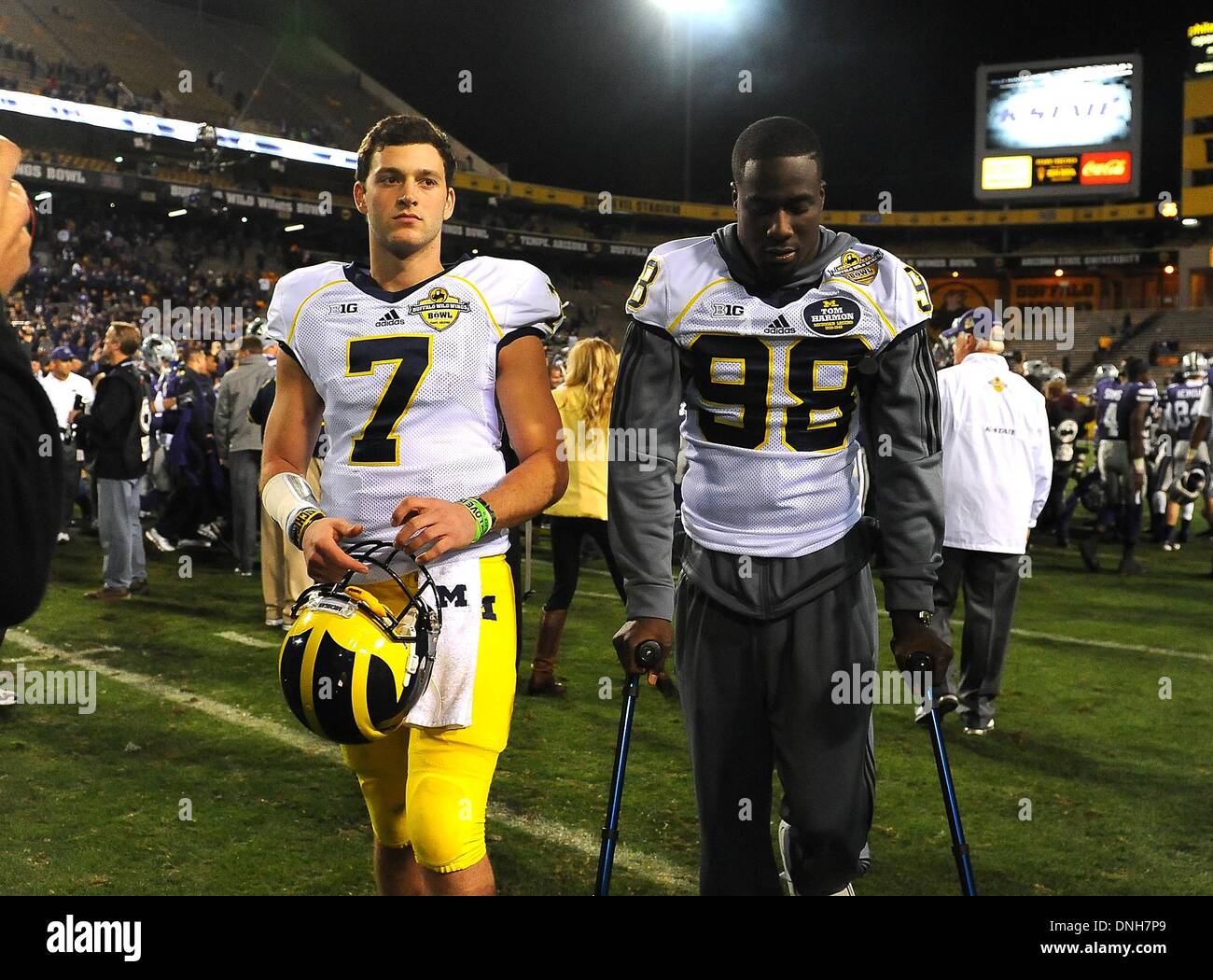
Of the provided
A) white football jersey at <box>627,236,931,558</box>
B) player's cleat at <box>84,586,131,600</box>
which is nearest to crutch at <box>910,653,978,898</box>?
white football jersey at <box>627,236,931,558</box>

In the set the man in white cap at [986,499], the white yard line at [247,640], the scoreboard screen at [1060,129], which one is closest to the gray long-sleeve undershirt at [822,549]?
the man in white cap at [986,499]

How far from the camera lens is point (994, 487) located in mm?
5621

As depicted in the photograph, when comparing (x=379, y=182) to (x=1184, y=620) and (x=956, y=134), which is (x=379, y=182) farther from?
(x=956, y=134)

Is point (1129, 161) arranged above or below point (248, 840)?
above

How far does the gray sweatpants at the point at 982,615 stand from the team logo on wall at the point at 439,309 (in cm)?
361

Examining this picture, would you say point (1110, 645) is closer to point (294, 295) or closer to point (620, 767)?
point (620, 767)

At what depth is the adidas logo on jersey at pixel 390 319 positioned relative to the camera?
2.65 metres

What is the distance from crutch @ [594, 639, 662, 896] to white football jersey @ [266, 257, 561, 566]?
0.42 meters

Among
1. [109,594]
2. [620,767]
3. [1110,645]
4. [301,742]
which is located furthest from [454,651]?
[109,594]

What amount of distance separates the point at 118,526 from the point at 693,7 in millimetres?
32876

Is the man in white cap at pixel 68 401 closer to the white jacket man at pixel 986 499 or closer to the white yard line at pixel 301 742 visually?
the white yard line at pixel 301 742

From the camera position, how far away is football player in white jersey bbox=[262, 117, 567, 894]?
2516 mm

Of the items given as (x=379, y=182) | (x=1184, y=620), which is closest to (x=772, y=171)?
(x=379, y=182)
